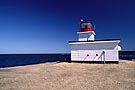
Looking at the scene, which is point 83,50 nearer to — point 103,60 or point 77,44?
point 77,44

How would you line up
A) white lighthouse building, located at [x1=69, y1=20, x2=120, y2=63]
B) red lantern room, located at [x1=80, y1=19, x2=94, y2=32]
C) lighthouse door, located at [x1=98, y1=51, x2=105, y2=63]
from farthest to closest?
red lantern room, located at [x1=80, y1=19, x2=94, y2=32] < lighthouse door, located at [x1=98, y1=51, x2=105, y2=63] < white lighthouse building, located at [x1=69, y1=20, x2=120, y2=63]

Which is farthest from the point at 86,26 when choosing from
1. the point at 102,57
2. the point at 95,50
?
the point at 102,57

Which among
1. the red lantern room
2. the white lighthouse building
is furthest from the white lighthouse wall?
the red lantern room

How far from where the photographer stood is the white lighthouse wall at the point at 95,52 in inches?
1012

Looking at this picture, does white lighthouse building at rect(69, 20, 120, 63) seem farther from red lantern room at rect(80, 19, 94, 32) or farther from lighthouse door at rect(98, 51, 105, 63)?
red lantern room at rect(80, 19, 94, 32)

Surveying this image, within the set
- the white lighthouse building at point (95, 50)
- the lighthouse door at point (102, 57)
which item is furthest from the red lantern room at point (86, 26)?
the lighthouse door at point (102, 57)

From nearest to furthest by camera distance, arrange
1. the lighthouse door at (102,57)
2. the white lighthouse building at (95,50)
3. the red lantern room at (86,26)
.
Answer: the white lighthouse building at (95,50) < the lighthouse door at (102,57) < the red lantern room at (86,26)

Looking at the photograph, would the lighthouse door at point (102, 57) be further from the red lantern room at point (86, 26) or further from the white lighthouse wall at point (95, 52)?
the red lantern room at point (86, 26)

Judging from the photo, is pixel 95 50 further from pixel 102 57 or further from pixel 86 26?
pixel 86 26

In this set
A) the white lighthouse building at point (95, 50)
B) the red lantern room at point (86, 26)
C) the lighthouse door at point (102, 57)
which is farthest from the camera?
the red lantern room at point (86, 26)

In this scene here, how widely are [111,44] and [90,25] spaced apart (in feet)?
20.7

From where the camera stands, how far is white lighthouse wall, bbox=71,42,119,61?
25.7 meters

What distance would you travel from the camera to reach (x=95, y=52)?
26.7 metres

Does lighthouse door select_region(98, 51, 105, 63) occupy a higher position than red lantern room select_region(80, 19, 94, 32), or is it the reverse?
red lantern room select_region(80, 19, 94, 32)
